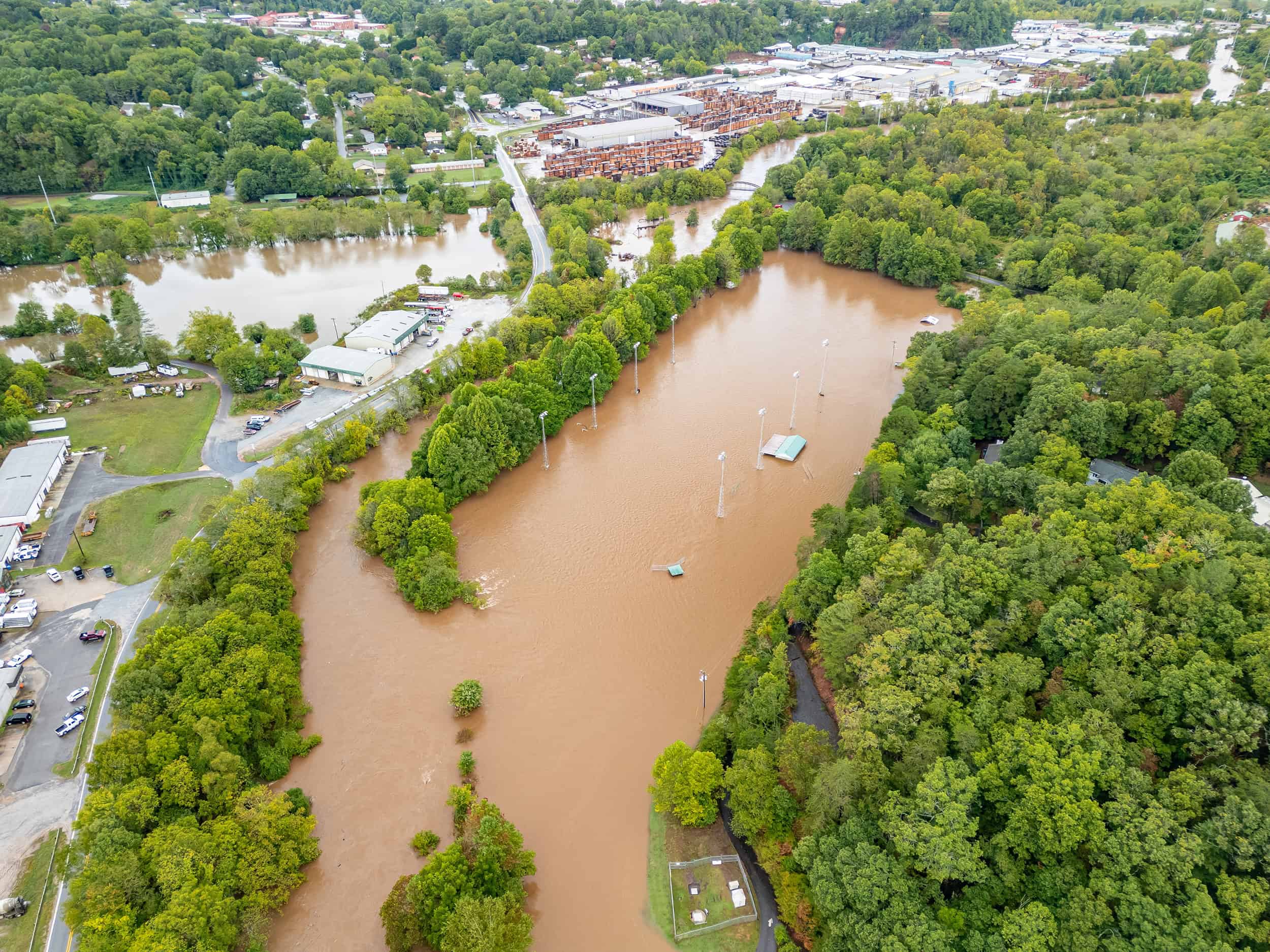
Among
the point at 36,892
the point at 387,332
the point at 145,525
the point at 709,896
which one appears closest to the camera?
the point at 36,892

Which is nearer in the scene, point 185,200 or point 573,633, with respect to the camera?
point 573,633

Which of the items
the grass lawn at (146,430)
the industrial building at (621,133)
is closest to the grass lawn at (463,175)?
the industrial building at (621,133)

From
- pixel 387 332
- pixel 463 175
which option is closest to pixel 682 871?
pixel 387 332

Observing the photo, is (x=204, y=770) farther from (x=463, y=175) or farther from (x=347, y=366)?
(x=463, y=175)

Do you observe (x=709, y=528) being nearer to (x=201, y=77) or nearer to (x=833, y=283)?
(x=833, y=283)

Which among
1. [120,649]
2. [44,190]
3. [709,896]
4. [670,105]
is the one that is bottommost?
[709,896]

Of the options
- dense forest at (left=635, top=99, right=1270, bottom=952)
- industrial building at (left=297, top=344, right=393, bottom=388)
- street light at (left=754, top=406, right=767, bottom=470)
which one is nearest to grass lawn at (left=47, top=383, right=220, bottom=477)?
industrial building at (left=297, top=344, right=393, bottom=388)
